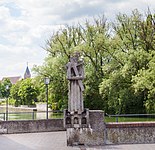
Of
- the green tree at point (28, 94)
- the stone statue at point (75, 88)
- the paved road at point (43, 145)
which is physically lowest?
the paved road at point (43, 145)

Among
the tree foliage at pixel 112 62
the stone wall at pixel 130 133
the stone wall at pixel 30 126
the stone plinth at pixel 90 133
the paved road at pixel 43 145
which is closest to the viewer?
the paved road at pixel 43 145

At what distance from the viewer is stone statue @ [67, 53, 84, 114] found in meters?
10.6

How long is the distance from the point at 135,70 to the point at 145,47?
2745 mm

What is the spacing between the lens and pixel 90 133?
1077cm

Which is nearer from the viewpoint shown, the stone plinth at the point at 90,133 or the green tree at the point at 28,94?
the stone plinth at the point at 90,133

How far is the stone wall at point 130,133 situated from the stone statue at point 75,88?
1327mm

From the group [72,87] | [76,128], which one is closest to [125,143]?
[76,128]

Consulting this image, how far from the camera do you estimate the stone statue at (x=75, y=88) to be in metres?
10.6

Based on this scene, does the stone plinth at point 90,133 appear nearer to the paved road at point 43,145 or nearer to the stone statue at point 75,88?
the paved road at point 43,145

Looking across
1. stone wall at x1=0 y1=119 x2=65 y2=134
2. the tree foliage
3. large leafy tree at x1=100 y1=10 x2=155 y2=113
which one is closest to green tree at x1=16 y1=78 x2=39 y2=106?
the tree foliage

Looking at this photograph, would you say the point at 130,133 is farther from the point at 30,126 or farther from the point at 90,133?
the point at 30,126

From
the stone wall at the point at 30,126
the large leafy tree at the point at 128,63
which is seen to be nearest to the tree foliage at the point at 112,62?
the large leafy tree at the point at 128,63

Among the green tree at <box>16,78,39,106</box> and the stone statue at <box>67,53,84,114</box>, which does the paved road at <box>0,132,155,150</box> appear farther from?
the green tree at <box>16,78,39,106</box>

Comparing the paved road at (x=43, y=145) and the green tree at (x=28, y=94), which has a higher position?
the green tree at (x=28, y=94)
